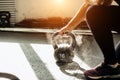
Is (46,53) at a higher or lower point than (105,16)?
lower

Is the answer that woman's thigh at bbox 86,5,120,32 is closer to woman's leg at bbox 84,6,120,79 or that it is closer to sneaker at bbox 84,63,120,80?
woman's leg at bbox 84,6,120,79

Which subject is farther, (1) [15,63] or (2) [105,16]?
(1) [15,63]

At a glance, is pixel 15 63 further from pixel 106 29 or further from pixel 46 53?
pixel 106 29

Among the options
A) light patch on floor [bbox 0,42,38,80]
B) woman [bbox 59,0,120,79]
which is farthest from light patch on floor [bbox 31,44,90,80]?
woman [bbox 59,0,120,79]

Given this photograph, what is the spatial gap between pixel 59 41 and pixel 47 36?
1.07 m

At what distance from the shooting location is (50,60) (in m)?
2.41

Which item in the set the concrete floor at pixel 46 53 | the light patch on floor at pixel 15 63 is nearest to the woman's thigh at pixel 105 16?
the concrete floor at pixel 46 53

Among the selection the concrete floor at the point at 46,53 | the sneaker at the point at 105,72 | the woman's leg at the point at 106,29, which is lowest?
the concrete floor at the point at 46,53

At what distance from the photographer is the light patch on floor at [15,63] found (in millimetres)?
2029

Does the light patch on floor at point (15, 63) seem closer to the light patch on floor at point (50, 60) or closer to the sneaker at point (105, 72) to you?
the light patch on floor at point (50, 60)

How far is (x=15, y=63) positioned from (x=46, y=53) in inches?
16.9

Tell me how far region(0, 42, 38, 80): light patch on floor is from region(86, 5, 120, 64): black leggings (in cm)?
55

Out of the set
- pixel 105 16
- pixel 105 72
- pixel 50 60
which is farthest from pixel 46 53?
pixel 105 16

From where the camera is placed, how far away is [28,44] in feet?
10.2
